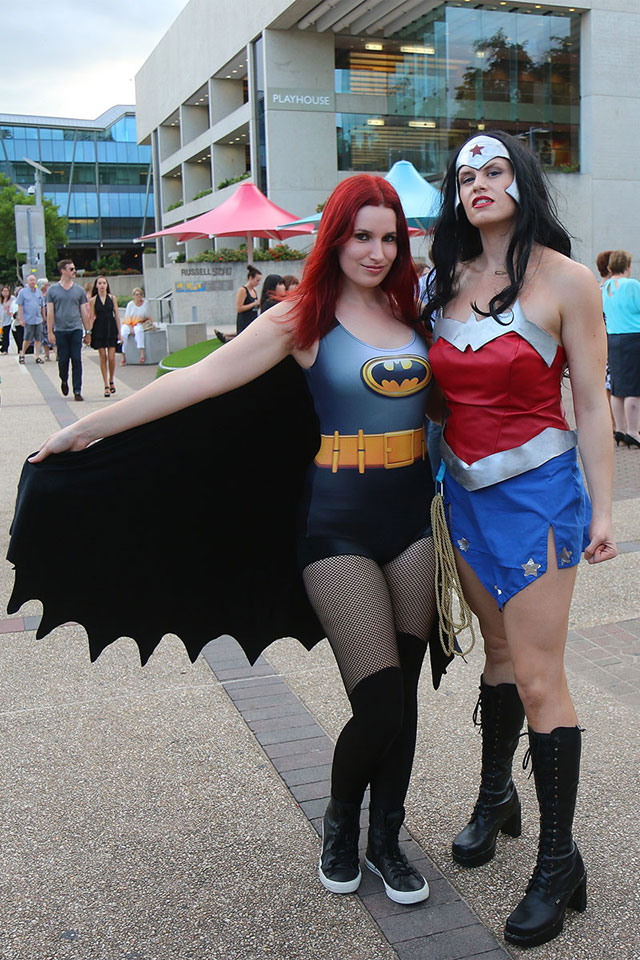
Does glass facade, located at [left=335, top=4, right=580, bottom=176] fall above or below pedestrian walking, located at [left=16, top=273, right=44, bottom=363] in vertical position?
above

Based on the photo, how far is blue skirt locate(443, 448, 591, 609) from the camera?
257 centimetres

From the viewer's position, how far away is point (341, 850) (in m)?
2.84

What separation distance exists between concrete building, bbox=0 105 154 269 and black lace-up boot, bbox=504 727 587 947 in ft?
311

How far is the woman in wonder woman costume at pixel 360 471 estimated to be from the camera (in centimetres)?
269

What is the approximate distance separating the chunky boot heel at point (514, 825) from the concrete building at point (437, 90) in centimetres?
2915

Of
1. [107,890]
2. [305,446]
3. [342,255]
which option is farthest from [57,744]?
[342,255]

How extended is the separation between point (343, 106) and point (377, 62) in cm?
228

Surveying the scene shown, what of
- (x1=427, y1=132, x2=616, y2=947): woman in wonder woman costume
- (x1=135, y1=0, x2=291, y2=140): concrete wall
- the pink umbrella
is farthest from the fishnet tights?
(x1=135, y1=0, x2=291, y2=140): concrete wall

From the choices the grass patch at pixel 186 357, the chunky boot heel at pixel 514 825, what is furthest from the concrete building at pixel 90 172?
the chunky boot heel at pixel 514 825

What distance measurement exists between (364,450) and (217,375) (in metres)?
0.46

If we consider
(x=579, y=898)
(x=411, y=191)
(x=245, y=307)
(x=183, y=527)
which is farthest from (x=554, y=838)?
(x=411, y=191)

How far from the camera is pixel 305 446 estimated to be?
314 cm

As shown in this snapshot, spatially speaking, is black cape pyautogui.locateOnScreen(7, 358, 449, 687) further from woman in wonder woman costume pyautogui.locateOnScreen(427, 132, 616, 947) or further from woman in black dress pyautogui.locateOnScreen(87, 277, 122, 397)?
woman in black dress pyautogui.locateOnScreen(87, 277, 122, 397)

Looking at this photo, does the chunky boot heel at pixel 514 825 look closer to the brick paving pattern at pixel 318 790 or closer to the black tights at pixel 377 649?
the brick paving pattern at pixel 318 790
